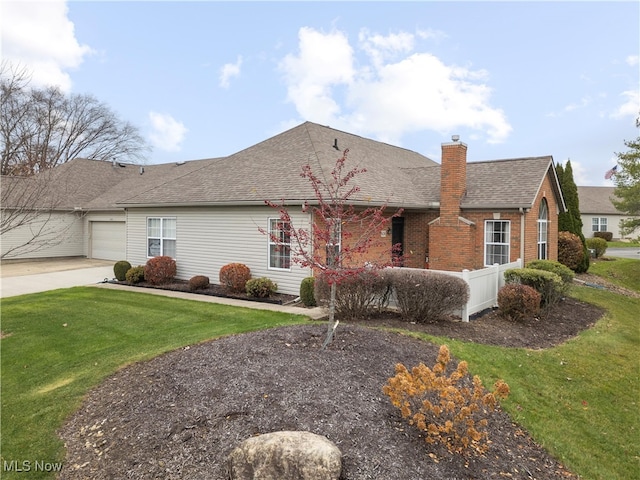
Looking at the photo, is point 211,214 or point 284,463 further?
point 211,214

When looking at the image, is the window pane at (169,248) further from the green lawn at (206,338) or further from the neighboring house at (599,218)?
the neighboring house at (599,218)

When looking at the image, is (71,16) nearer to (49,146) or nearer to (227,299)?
(227,299)

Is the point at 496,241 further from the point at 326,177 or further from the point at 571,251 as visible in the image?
the point at 571,251

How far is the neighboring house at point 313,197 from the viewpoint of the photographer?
13266 millimetres

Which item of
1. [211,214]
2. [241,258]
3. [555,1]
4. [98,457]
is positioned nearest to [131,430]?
[98,457]

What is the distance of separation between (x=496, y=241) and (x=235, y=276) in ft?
29.6

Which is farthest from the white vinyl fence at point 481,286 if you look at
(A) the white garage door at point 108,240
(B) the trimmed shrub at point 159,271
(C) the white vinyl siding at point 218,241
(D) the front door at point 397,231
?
(A) the white garage door at point 108,240

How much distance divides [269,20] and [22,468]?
41.0 ft

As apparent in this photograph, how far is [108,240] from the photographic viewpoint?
2305cm

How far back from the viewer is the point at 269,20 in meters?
12.6

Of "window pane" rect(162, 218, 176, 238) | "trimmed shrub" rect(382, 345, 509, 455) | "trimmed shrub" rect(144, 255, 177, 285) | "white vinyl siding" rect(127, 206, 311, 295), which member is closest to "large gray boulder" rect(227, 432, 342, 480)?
"trimmed shrub" rect(382, 345, 509, 455)

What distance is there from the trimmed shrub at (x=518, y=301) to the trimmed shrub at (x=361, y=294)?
9.05ft

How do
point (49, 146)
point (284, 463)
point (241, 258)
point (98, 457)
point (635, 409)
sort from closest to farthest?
point (284, 463), point (98, 457), point (635, 409), point (241, 258), point (49, 146)

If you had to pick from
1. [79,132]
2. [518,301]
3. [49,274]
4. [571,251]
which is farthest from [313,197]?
[79,132]
